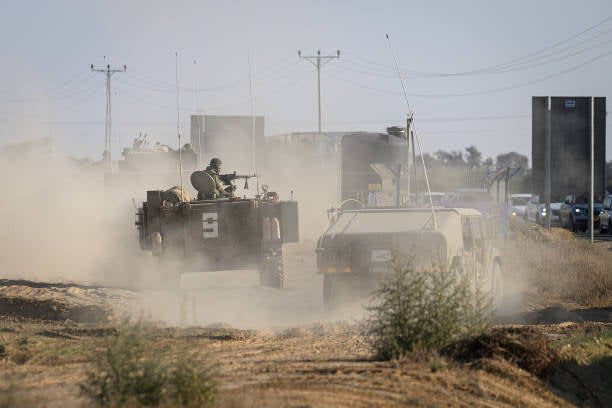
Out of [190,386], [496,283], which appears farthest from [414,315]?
[496,283]

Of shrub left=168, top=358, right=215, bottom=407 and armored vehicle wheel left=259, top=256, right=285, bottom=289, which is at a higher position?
shrub left=168, top=358, right=215, bottom=407

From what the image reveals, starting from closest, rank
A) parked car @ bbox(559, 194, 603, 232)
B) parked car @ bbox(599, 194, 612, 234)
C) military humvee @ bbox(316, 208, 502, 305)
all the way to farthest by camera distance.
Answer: military humvee @ bbox(316, 208, 502, 305) < parked car @ bbox(599, 194, 612, 234) < parked car @ bbox(559, 194, 603, 232)

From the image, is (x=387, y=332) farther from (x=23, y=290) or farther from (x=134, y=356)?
(x=23, y=290)

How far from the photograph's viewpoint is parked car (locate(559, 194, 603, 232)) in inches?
1895

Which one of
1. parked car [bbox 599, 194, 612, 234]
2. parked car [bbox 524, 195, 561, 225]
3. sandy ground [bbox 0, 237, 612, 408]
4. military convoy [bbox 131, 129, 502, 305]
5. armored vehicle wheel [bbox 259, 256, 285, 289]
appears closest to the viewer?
sandy ground [bbox 0, 237, 612, 408]

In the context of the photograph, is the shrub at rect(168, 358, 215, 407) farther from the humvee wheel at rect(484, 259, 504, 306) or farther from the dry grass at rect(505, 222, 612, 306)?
the dry grass at rect(505, 222, 612, 306)

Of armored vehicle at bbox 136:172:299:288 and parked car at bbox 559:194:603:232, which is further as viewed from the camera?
parked car at bbox 559:194:603:232

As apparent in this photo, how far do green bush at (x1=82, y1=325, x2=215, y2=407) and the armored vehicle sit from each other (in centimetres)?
1132

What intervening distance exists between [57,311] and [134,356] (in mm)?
9379

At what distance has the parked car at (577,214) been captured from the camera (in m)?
48.1

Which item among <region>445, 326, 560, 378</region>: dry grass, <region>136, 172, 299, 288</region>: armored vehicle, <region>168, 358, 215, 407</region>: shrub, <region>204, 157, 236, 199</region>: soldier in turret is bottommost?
<region>445, 326, 560, 378</region>: dry grass

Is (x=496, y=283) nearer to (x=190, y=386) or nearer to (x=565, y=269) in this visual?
(x=565, y=269)

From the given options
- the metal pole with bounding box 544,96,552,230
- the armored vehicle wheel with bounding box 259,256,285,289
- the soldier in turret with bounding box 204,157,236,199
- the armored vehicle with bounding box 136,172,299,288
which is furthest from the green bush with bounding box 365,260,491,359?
the metal pole with bounding box 544,96,552,230

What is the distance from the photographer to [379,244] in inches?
575
